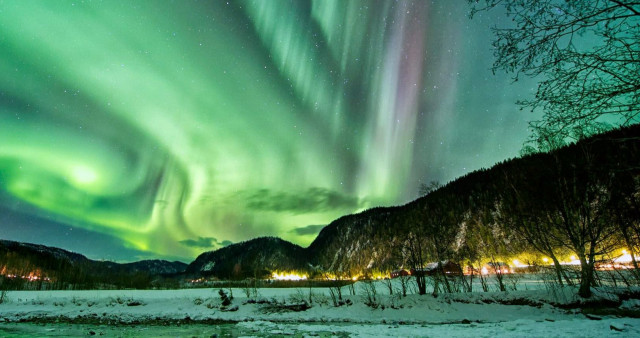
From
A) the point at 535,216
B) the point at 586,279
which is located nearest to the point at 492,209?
the point at 535,216

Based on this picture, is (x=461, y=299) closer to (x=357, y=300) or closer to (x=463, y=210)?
(x=357, y=300)

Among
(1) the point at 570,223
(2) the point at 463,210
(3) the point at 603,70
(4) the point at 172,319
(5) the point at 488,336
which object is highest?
(2) the point at 463,210

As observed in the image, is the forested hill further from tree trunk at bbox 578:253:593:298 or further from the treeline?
tree trunk at bbox 578:253:593:298

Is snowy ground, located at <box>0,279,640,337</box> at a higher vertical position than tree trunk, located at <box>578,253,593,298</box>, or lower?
lower

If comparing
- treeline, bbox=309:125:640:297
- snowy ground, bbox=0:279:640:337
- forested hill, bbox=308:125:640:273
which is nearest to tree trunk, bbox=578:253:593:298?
treeline, bbox=309:125:640:297

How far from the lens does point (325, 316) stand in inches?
1002

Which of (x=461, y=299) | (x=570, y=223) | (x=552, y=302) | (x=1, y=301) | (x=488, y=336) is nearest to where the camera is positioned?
(x=488, y=336)

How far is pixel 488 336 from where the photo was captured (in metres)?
11.1

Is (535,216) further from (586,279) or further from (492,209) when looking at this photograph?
(492,209)

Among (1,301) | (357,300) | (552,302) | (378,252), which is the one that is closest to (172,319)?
(357,300)

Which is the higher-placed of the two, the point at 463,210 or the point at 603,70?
the point at 463,210

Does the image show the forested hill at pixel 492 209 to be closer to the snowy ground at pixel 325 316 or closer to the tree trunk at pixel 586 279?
the tree trunk at pixel 586 279

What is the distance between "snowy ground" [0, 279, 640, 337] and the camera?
15523 millimetres

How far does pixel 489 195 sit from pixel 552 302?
4209 inches
